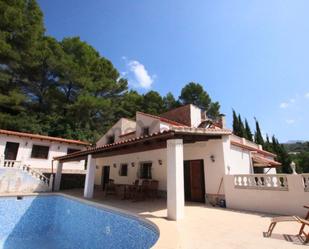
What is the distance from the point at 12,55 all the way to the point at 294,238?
33099 millimetres

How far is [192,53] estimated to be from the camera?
15.0 metres

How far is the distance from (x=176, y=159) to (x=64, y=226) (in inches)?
375

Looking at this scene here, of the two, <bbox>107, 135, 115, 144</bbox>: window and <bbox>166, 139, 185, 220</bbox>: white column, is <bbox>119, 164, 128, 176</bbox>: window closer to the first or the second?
<bbox>107, 135, 115, 144</bbox>: window

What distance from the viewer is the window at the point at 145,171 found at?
50.1ft

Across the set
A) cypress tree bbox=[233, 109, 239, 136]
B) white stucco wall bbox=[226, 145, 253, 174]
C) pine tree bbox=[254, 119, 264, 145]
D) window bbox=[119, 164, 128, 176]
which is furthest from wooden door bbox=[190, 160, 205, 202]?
pine tree bbox=[254, 119, 264, 145]

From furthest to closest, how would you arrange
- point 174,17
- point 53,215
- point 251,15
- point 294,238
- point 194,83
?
1. point 194,83
2. point 53,215
3. point 174,17
4. point 251,15
5. point 294,238

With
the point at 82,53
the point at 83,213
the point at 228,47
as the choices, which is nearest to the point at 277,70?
the point at 228,47

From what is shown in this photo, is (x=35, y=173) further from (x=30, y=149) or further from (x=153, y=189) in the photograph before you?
(x=153, y=189)

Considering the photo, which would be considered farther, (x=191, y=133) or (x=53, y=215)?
(x=53, y=215)

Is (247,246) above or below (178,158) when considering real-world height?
below

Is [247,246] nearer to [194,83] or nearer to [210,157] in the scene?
[210,157]

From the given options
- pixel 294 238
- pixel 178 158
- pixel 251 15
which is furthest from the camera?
pixel 251 15

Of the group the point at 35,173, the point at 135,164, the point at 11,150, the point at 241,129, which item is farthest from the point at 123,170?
the point at 241,129

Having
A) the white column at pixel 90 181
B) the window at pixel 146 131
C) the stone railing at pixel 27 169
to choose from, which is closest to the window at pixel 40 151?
the stone railing at pixel 27 169
